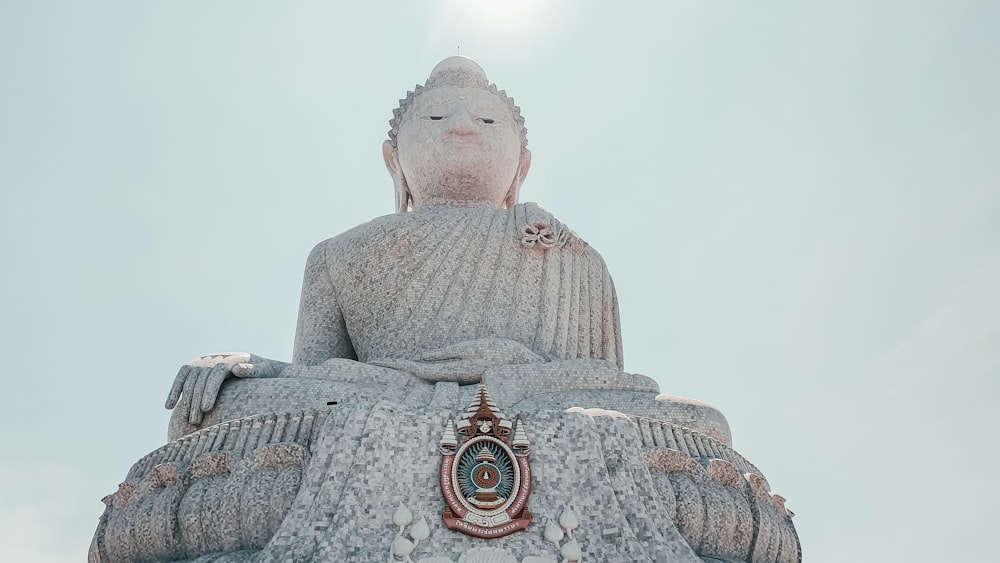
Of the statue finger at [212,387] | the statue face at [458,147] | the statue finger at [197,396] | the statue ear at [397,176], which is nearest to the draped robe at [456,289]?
the statue face at [458,147]

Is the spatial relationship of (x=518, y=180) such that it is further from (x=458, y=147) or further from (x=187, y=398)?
(x=187, y=398)

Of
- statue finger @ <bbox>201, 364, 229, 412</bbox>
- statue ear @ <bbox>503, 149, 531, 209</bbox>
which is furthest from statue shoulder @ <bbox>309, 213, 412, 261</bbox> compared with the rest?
statue finger @ <bbox>201, 364, 229, 412</bbox>

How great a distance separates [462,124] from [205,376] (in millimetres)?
3663

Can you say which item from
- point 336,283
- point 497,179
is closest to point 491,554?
point 336,283

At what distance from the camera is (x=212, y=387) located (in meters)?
7.30

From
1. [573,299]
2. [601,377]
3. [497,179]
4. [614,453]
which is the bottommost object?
[614,453]

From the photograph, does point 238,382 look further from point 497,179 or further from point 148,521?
point 497,179

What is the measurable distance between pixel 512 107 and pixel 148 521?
580 cm

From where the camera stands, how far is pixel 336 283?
9414 millimetres

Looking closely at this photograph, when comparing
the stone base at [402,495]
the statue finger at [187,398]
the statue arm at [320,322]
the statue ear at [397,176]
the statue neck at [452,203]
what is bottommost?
the stone base at [402,495]

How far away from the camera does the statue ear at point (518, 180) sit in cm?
1098

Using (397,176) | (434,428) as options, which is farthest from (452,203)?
(434,428)

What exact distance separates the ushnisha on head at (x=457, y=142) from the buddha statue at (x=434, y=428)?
23 centimetres

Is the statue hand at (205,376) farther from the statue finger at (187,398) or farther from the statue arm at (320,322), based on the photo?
the statue arm at (320,322)
